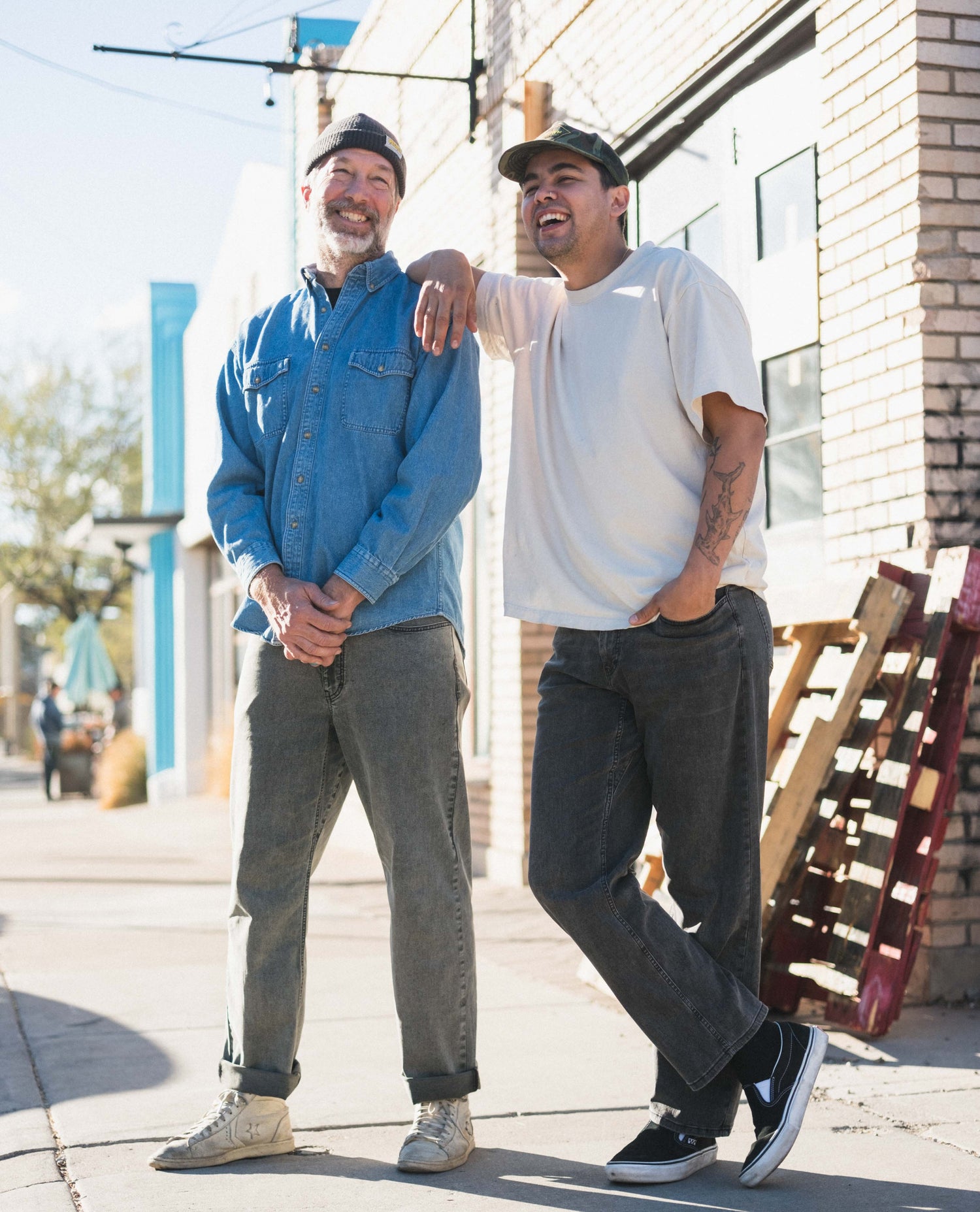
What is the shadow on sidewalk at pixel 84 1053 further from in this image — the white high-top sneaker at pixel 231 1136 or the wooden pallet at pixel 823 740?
the wooden pallet at pixel 823 740

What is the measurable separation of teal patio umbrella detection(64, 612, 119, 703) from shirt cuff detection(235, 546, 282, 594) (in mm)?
21451

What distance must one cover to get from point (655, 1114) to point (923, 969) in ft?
6.03

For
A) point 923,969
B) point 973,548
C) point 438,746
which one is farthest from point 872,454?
point 438,746

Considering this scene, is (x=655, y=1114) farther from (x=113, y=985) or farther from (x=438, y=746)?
(x=113, y=985)

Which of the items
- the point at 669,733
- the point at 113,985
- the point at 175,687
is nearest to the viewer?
the point at 669,733

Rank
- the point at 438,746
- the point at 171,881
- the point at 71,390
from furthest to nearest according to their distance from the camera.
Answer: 1. the point at 71,390
2. the point at 171,881
3. the point at 438,746

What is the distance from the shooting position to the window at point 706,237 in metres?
6.12

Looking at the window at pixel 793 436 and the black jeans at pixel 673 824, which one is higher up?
the window at pixel 793 436

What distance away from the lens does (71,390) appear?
3919cm

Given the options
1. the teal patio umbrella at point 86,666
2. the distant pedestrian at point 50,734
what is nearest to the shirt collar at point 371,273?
the distant pedestrian at point 50,734

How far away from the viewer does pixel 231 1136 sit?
2982mm

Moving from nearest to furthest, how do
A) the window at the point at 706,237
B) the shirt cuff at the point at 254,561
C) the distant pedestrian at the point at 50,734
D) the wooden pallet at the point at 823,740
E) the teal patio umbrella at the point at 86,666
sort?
1. the shirt cuff at the point at 254,561
2. the wooden pallet at the point at 823,740
3. the window at the point at 706,237
4. the distant pedestrian at the point at 50,734
5. the teal patio umbrella at the point at 86,666

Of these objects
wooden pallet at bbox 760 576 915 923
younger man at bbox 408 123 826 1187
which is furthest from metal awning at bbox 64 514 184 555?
younger man at bbox 408 123 826 1187

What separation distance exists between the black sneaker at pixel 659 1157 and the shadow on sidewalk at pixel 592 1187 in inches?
0.9
